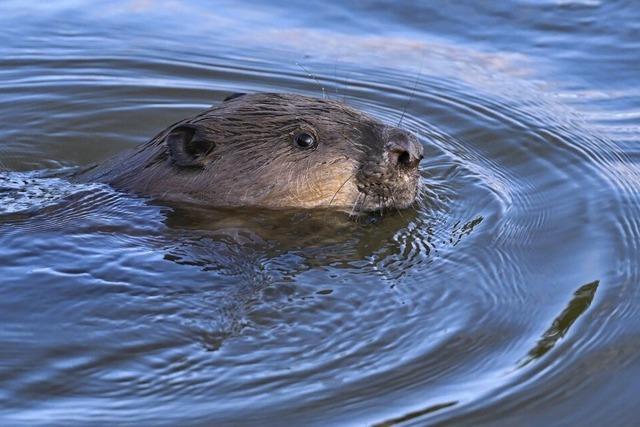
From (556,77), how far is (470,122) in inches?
44.8

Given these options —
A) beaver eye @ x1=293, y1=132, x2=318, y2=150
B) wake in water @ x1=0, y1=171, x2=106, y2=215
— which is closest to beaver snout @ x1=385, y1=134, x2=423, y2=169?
beaver eye @ x1=293, y1=132, x2=318, y2=150

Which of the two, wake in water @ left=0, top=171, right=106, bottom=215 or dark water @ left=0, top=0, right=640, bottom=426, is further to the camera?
wake in water @ left=0, top=171, right=106, bottom=215

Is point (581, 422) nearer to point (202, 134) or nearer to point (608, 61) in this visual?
point (202, 134)

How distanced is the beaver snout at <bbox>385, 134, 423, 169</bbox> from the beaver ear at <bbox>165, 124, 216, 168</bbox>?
92cm

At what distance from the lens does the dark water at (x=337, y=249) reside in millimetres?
4676

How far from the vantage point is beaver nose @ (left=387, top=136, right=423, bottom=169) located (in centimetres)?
620

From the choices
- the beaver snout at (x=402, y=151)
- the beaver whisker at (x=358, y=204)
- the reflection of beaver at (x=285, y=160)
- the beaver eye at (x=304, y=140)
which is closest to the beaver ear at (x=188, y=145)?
the reflection of beaver at (x=285, y=160)

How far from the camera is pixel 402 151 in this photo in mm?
6191

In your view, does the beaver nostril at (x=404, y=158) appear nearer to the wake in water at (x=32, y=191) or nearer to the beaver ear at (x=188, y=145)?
the beaver ear at (x=188, y=145)

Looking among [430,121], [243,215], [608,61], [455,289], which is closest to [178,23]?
[430,121]

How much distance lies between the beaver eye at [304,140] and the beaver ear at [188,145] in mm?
429

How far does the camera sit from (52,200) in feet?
21.0

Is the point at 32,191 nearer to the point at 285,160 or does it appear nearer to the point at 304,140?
the point at 285,160

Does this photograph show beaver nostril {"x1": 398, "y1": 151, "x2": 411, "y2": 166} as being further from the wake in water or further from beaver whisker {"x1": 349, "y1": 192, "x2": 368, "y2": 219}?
the wake in water
